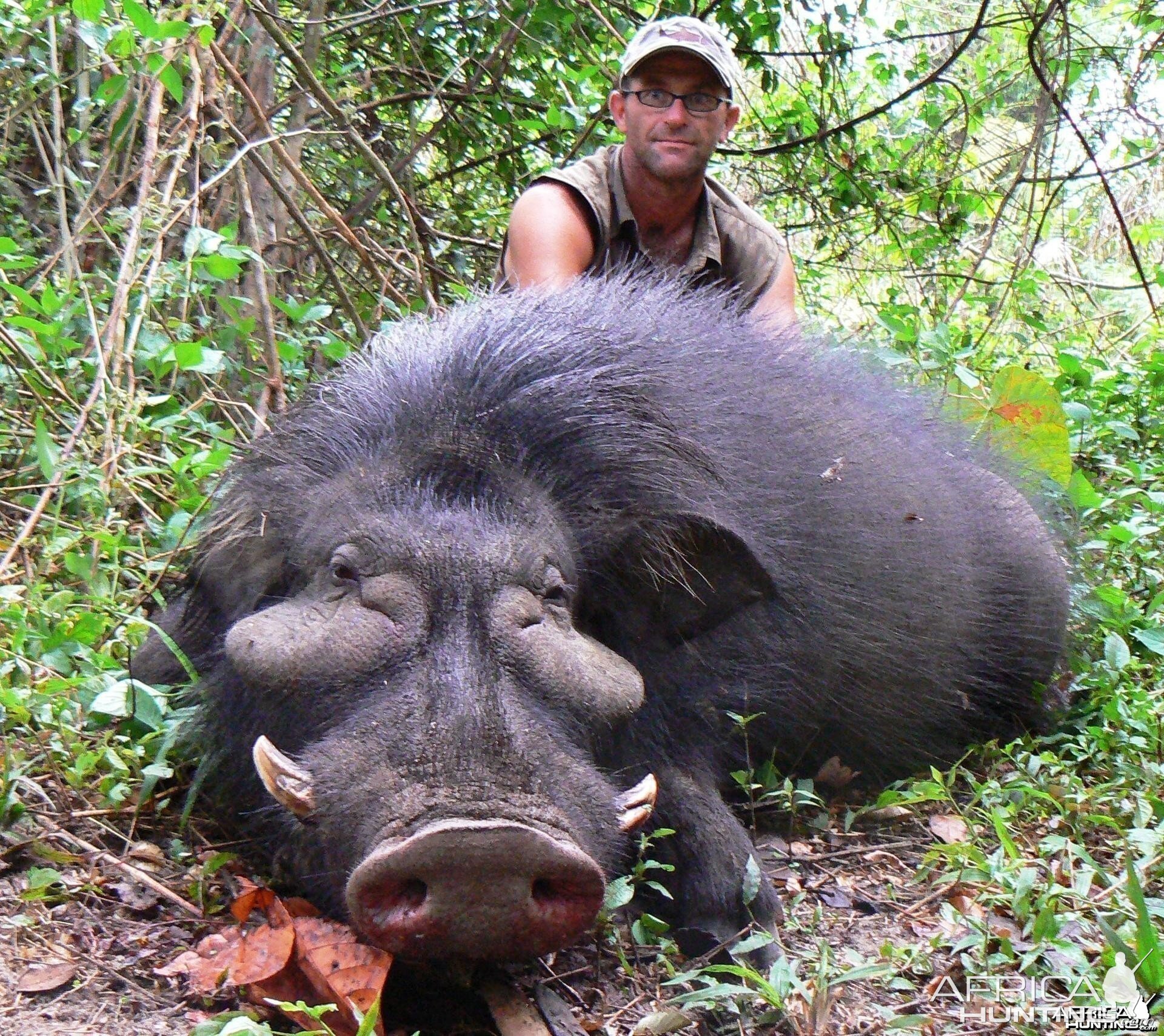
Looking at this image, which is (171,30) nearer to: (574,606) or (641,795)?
(574,606)

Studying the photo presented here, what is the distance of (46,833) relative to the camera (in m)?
2.79

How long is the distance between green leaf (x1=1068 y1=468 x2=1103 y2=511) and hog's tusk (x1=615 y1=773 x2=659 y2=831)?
267 cm

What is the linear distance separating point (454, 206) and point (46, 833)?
4.70 metres

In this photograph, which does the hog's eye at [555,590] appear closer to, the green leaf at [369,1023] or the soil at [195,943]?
the soil at [195,943]

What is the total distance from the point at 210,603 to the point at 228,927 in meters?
0.96

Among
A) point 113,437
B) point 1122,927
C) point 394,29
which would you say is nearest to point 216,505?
point 113,437

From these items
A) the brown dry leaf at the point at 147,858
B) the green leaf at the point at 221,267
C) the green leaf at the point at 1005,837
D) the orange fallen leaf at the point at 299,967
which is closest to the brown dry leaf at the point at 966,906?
the green leaf at the point at 1005,837

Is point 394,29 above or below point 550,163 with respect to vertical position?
above

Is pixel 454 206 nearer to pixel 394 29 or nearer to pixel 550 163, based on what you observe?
pixel 550 163

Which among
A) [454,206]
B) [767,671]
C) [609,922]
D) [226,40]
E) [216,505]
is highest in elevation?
[226,40]

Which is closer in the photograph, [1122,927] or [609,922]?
[1122,927]

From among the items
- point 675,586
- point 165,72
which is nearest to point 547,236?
point 165,72

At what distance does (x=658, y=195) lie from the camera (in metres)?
5.07

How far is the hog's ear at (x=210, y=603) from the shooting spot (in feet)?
10.4
